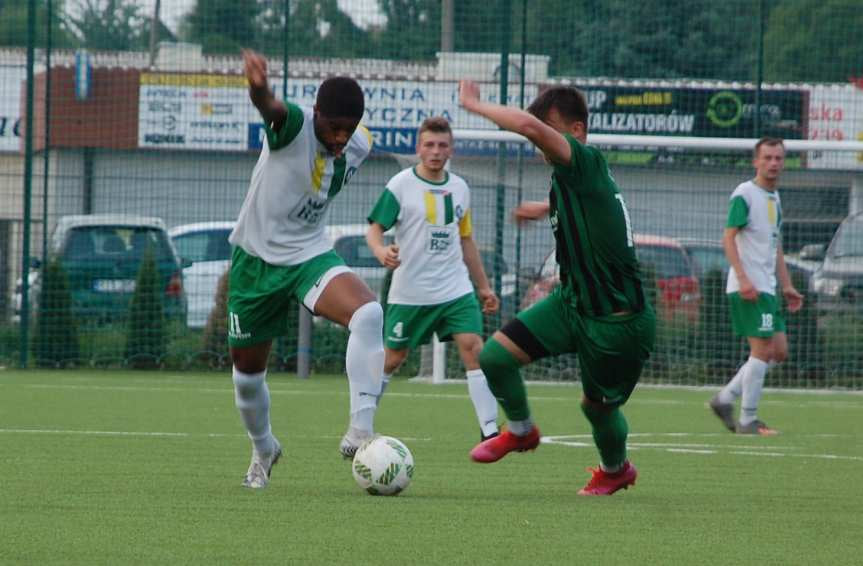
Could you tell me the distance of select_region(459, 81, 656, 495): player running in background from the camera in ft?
22.0

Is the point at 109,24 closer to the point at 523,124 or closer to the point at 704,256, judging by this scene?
the point at 704,256

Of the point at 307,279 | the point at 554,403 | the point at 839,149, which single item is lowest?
the point at 554,403

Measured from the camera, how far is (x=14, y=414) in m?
11.3

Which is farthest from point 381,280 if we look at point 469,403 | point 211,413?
point 211,413

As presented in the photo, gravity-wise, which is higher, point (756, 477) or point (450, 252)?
point (450, 252)

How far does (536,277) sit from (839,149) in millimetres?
3359

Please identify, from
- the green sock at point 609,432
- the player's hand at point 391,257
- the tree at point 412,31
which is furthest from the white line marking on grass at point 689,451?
the tree at point 412,31

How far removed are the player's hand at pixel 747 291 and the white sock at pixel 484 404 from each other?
2615 mm

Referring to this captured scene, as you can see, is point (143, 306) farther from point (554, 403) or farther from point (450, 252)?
point (450, 252)

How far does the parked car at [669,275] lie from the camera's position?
663 inches

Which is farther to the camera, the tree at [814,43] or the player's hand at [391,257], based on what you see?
the tree at [814,43]

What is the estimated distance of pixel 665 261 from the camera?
55.4 feet

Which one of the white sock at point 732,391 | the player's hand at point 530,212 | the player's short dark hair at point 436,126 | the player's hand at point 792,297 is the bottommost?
the white sock at point 732,391

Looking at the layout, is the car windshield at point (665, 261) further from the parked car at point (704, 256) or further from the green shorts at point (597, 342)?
the green shorts at point (597, 342)
